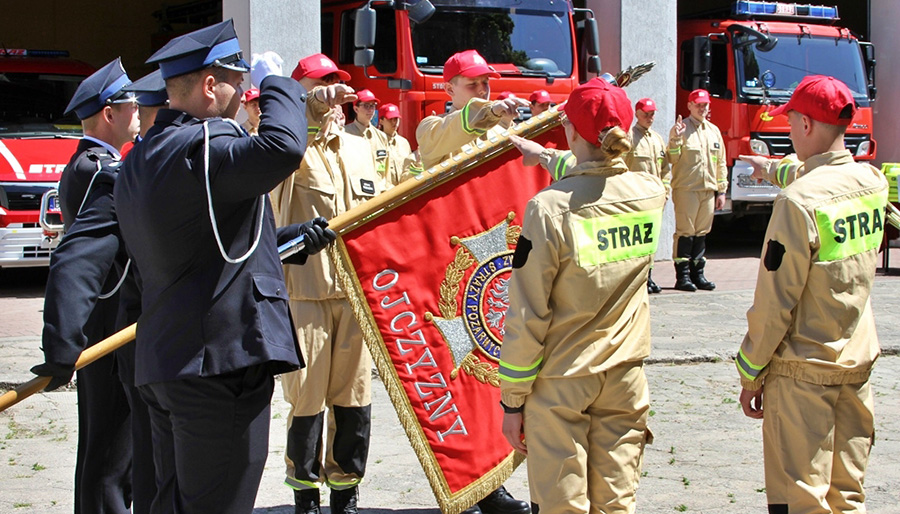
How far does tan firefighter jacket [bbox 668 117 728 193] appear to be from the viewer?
1241cm

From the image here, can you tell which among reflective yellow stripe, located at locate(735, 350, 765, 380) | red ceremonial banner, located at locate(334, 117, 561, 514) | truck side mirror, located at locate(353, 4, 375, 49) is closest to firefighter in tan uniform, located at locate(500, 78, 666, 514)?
reflective yellow stripe, located at locate(735, 350, 765, 380)

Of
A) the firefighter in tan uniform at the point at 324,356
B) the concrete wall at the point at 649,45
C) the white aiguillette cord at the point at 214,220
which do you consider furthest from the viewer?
the concrete wall at the point at 649,45

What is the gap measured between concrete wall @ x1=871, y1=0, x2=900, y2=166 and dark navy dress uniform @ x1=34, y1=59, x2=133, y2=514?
1533cm

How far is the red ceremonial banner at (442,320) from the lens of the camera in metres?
4.69

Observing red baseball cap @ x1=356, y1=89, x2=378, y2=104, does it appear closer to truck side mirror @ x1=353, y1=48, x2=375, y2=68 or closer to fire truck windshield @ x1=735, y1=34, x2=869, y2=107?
truck side mirror @ x1=353, y1=48, x2=375, y2=68

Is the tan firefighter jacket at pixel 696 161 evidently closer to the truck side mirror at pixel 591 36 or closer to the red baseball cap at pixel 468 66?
the truck side mirror at pixel 591 36

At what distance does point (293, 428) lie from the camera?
200 inches

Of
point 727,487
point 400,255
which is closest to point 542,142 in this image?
point 400,255

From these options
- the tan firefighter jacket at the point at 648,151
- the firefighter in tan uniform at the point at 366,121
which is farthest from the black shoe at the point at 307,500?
the tan firefighter jacket at the point at 648,151

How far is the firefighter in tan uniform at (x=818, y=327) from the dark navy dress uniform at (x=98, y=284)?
2.39 metres

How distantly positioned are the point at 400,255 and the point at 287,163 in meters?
1.70

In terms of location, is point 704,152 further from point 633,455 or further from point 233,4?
point 633,455

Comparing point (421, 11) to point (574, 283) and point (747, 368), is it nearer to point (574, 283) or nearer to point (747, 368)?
point (747, 368)

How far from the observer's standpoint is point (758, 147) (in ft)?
50.1
